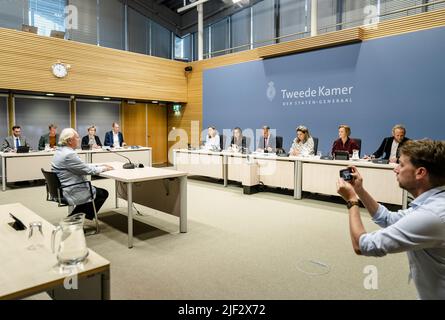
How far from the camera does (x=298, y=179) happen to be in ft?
20.3

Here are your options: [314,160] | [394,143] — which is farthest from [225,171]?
[394,143]

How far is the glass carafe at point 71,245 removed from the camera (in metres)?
1.35

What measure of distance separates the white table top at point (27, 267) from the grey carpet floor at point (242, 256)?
1.23 meters

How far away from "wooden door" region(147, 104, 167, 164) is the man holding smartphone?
34.5ft

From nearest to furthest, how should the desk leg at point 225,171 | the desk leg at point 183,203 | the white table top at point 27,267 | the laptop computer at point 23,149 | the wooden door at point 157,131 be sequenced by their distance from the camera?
1. the white table top at point 27,267
2. the desk leg at point 183,203
3. the laptop computer at point 23,149
4. the desk leg at point 225,171
5. the wooden door at point 157,131

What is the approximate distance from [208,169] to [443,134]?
16.2 ft

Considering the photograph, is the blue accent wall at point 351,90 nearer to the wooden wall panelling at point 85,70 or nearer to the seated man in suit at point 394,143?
the seated man in suit at point 394,143

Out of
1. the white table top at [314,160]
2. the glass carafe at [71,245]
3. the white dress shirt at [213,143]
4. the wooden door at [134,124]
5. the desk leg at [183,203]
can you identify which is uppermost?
the wooden door at [134,124]

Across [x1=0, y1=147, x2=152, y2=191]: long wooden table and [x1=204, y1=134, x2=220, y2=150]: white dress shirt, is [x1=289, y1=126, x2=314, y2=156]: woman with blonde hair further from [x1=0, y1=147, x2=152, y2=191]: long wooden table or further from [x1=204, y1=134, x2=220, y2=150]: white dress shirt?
[x1=0, y1=147, x2=152, y2=191]: long wooden table

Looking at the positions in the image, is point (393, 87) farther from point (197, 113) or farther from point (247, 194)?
point (197, 113)

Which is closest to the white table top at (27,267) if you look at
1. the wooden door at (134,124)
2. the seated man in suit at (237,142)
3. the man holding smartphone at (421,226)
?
the man holding smartphone at (421,226)

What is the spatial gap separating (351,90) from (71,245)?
7.23 meters

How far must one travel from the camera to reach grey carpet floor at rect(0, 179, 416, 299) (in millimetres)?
2703

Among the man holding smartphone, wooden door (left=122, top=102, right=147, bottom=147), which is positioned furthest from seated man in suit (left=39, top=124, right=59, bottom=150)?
the man holding smartphone
